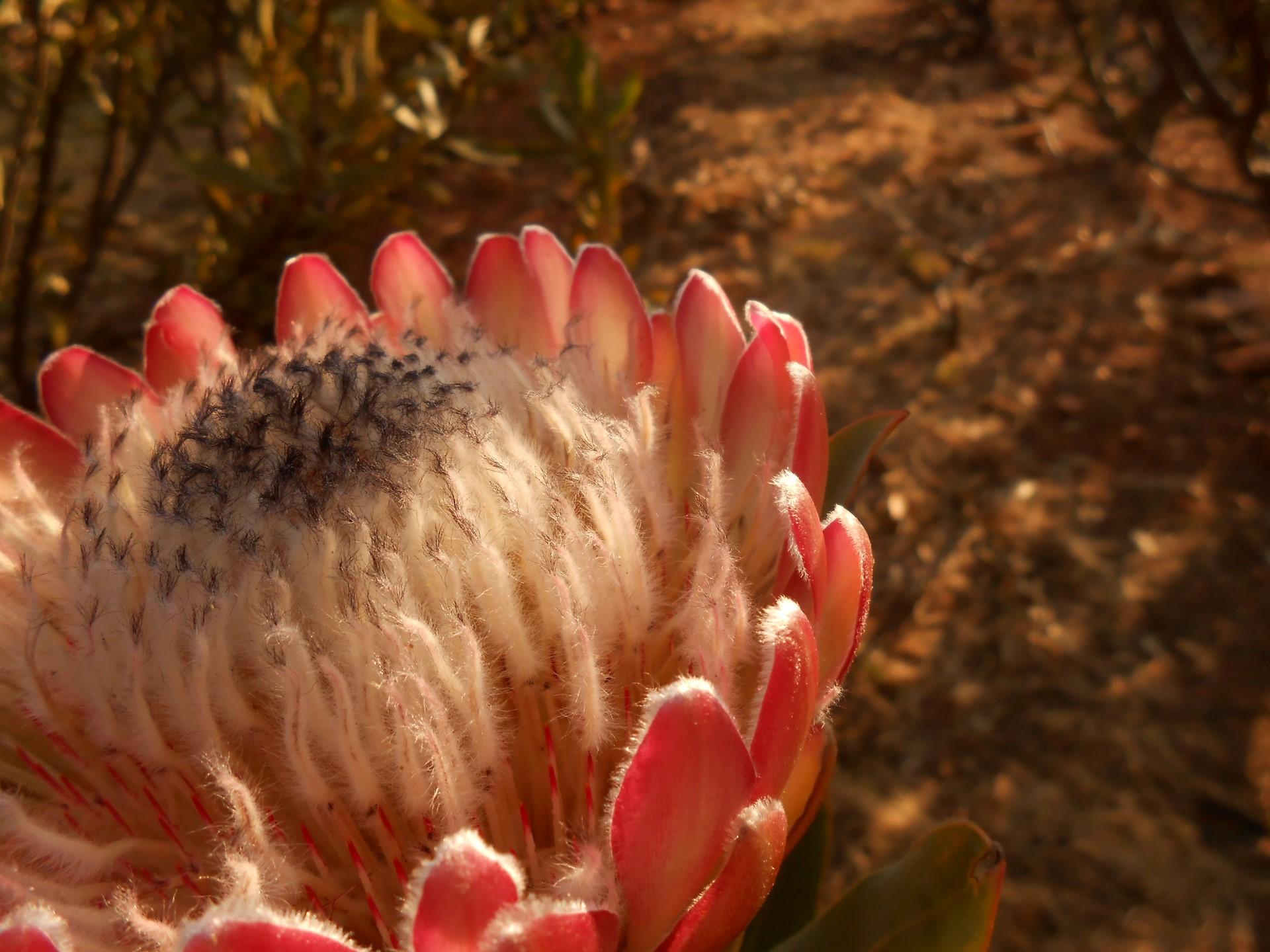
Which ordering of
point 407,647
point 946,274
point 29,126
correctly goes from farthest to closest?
1. point 946,274
2. point 29,126
3. point 407,647

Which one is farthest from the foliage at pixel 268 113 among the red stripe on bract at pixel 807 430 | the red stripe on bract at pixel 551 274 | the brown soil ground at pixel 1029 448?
the red stripe on bract at pixel 807 430

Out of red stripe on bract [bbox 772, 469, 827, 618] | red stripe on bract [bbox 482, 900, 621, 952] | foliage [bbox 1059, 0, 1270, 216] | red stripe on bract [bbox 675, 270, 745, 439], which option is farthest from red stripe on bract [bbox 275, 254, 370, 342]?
foliage [bbox 1059, 0, 1270, 216]

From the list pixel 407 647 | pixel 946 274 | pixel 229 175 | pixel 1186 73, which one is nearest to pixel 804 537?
pixel 407 647

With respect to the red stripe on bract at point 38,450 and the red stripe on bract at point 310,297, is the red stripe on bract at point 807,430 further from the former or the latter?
the red stripe on bract at point 38,450

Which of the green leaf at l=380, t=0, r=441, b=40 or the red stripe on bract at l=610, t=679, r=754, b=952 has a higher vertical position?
the green leaf at l=380, t=0, r=441, b=40

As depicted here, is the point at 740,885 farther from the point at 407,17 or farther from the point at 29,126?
the point at 29,126

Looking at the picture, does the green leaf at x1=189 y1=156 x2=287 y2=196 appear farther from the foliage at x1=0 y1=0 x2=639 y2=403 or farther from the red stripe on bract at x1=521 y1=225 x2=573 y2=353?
the red stripe on bract at x1=521 y1=225 x2=573 y2=353

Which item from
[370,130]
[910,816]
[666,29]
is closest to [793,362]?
[910,816]
